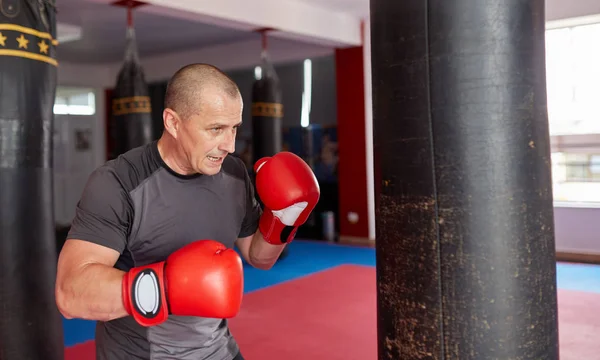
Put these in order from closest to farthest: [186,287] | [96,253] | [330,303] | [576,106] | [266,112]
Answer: [186,287], [96,253], [330,303], [576,106], [266,112]

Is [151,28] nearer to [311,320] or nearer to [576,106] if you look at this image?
[311,320]

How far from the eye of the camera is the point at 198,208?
Answer: 1.48 meters

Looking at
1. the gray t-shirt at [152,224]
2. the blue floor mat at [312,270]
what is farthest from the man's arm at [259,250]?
the blue floor mat at [312,270]

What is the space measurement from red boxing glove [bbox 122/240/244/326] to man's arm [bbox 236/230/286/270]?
0.48 m

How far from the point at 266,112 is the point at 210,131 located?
4445mm

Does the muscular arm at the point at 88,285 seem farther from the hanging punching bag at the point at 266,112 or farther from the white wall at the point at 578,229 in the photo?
the white wall at the point at 578,229

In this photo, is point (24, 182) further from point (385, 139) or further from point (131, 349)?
point (385, 139)

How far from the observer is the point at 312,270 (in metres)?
5.55

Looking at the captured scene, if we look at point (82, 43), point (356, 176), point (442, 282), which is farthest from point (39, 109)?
point (82, 43)

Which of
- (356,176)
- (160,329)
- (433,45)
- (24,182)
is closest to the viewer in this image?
(433,45)

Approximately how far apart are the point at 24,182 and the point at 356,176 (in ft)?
16.7

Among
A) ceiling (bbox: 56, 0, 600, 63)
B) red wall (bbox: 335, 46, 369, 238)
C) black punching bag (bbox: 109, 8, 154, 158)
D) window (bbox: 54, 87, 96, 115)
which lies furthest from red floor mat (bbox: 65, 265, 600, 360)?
window (bbox: 54, 87, 96, 115)

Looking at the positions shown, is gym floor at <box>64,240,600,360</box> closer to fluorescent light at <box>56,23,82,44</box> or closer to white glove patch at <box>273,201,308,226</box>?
white glove patch at <box>273,201,308,226</box>

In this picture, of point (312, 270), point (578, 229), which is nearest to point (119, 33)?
point (312, 270)
